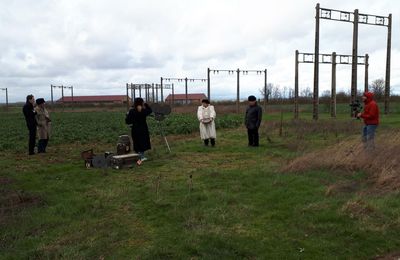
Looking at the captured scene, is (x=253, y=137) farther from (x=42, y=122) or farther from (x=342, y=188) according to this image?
(x=342, y=188)

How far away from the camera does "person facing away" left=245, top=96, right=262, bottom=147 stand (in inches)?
559

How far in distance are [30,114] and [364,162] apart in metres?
9.52

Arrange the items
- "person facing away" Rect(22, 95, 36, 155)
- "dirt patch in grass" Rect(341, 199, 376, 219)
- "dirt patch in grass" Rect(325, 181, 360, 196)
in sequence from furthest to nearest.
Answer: "person facing away" Rect(22, 95, 36, 155) < "dirt patch in grass" Rect(325, 181, 360, 196) < "dirt patch in grass" Rect(341, 199, 376, 219)

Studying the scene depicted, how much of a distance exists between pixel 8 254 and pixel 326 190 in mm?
4887

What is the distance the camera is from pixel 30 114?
13.5m

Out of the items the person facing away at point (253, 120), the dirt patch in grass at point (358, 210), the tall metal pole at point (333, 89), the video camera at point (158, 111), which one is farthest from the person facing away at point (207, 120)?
the tall metal pole at point (333, 89)

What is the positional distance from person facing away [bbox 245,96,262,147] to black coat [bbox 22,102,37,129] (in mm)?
6520

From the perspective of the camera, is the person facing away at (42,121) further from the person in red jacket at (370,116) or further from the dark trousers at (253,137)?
the person in red jacket at (370,116)

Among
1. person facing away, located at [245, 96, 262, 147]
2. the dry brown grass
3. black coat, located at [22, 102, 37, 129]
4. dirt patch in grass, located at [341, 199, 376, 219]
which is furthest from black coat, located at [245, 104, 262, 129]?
dirt patch in grass, located at [341, 199, 376, 219]

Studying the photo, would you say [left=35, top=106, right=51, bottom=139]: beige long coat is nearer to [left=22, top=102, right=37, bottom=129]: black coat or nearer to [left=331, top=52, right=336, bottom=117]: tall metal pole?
[left=22, top=102, right=37, bottom=129]: black coat

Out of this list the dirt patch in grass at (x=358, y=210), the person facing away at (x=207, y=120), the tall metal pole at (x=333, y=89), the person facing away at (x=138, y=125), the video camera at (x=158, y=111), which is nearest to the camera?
the dirt patch in grass at (x=358, y=210)

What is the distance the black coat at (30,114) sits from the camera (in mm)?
13430

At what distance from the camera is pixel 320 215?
6242 millimetres

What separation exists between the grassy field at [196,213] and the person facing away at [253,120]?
316 centimetres
